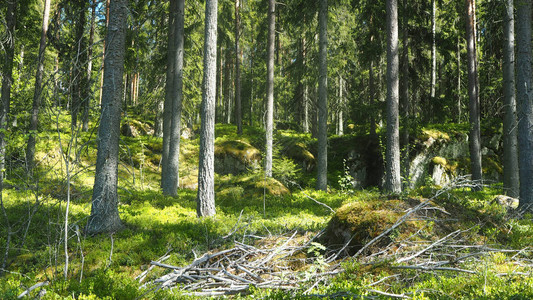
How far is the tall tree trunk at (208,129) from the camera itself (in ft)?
28.1

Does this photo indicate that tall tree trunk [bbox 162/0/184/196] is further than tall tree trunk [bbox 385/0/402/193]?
Yes

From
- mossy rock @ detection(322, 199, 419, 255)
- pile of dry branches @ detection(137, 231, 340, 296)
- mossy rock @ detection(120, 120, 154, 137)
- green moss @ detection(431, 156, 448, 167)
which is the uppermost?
mossy rock @ detection(120, 120, 154, 137)

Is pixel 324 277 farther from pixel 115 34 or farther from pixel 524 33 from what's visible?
pixel 524 33

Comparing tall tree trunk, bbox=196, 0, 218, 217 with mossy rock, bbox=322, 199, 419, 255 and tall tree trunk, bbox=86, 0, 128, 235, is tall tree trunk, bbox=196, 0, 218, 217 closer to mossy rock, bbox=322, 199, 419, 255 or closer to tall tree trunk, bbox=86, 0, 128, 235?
tall tree trunk, bbox=86, 0, 128, 235

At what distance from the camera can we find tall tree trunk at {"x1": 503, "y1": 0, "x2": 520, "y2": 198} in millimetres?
9281

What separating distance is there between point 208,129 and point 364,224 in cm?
538

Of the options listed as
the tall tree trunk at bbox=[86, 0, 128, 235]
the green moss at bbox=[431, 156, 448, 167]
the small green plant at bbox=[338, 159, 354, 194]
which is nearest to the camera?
the tall tree trunk at bbox=[86, 0, 128, 235]

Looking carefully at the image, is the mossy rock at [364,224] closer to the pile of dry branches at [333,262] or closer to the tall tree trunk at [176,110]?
the pile of dry branches at [333,262]

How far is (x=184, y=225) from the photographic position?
745cm

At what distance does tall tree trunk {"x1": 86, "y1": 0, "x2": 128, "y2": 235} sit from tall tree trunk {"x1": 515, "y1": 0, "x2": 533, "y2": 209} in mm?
9901

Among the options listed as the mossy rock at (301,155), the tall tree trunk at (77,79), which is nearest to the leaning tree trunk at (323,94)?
the mossy rock at (301,155)

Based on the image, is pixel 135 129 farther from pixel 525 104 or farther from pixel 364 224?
pixel 525 104

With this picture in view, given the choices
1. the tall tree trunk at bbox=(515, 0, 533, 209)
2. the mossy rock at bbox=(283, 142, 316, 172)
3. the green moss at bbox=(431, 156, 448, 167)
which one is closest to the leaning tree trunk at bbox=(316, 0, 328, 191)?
the mossy rock at bbox=(283, 142, 316, 172)

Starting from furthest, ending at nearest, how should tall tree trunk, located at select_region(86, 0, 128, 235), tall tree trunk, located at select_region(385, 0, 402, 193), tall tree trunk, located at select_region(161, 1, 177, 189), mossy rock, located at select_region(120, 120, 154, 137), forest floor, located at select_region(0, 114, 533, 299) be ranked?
mossy rock, located at select_region(120, 120, 154, 137) → tall tree trunk, located at select_region(161, 1, 177, 189) → tall tree trunk, located at select_region(385, 0, 402, 193) → tall tree trunk, located at select_region(86, 0, 128, 235) → forest floor, located at select_region(0, 114, 533, 299)
